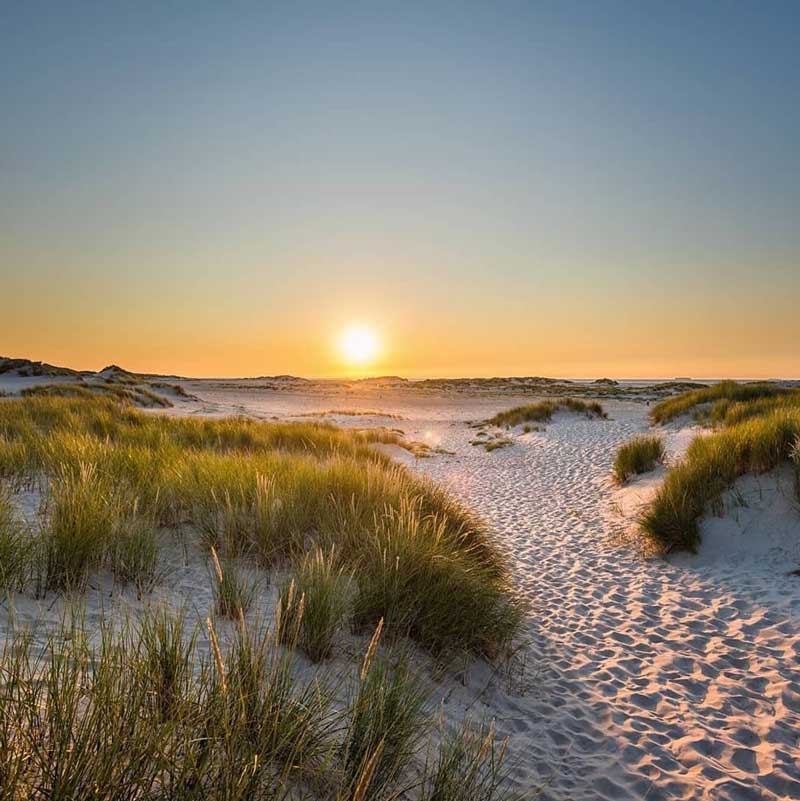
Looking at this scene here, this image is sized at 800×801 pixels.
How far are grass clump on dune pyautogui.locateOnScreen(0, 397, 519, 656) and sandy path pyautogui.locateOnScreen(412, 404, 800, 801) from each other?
66cm

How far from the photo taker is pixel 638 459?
455 inches

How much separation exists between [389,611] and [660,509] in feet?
18.3

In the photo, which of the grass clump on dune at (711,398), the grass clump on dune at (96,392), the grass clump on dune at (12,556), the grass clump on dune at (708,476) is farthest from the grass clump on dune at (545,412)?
the grass clump on dune at (12,556)

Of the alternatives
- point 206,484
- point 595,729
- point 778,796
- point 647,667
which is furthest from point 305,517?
point 778,796

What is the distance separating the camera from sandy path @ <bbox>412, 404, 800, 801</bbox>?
3041 mm

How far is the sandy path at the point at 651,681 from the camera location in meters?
3.04

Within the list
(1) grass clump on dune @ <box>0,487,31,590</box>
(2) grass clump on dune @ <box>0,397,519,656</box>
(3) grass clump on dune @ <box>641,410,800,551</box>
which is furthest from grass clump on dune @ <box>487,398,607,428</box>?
(1) grass clump on dune @ <box>0,487,31,590</box>

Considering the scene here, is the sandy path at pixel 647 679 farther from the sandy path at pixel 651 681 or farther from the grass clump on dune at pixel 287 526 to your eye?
the grass clump on dune at pixel 287 526

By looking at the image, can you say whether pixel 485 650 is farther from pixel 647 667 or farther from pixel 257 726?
pixel 257 726

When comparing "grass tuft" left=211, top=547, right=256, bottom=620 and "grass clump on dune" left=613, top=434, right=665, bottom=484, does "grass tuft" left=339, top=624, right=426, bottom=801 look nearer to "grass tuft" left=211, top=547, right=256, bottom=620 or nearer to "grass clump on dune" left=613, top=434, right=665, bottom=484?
"grass tuft" left=211, top=547, right=256, bottom=620

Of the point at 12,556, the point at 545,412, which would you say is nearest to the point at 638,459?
the point at 12,556

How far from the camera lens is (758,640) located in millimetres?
4672

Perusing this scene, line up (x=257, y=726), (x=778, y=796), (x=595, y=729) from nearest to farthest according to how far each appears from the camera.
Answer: (x=257, y=726), (x=778, y=796), (x=595, y=729)

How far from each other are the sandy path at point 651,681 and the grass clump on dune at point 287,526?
663 millimetres
